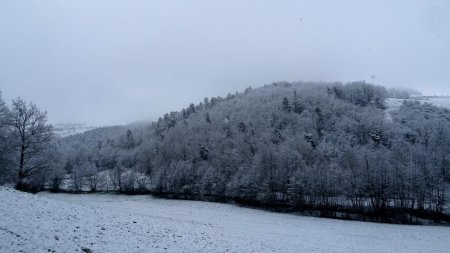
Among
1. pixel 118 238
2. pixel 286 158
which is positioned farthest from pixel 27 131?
pixel 286 158

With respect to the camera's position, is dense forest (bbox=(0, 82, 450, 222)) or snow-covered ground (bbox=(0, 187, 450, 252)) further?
dense forest (bbox=(0, 82, 450, 222))

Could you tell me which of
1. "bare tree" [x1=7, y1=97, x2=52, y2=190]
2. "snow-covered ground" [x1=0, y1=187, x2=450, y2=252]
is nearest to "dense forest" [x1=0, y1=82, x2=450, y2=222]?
"bare tree" [x1=7, y1=97, x2=52, y2=190]

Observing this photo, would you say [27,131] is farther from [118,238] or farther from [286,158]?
[286,158]

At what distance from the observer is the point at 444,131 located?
85.2 meters

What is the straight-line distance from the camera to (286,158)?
2899 inches

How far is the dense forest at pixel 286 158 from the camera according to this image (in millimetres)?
50812

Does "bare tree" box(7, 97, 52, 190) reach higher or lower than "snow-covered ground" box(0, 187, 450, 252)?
higher

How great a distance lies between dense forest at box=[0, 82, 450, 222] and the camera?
5081 centimetres

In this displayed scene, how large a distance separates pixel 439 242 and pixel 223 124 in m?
109

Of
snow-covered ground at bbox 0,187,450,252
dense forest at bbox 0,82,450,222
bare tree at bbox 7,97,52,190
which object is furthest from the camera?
dense forest at bbox 0,82,450,222

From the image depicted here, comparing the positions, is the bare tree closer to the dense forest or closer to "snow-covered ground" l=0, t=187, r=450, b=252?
the dense forest

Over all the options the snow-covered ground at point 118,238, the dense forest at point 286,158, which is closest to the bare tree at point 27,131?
the dense forest at point 286,158

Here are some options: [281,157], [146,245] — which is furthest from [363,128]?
[146,245]

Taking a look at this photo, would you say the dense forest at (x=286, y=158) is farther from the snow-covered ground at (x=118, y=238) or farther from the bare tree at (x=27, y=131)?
the snow-covered ground at (x=118, y=238)
